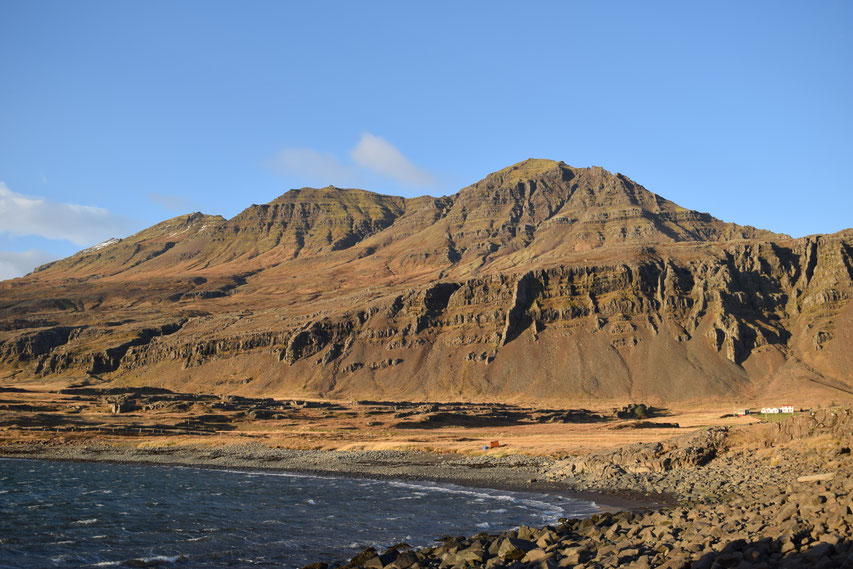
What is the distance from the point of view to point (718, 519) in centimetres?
2883

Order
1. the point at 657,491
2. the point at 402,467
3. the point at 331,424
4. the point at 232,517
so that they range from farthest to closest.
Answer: the point at 331,424, the point at 402,467, the point at 657,491, the point at 232,517

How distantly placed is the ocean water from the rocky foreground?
218 inches

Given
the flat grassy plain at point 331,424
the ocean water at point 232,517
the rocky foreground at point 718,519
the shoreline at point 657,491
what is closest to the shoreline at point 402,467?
the shoreline at point 657,491

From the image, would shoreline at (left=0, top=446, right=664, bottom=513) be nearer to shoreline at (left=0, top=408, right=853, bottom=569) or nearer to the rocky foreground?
shoreline at (left=0, top=408, right=853, bottom=569)

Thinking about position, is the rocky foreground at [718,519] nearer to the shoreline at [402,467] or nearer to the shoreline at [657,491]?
the shoreline at [657,491]

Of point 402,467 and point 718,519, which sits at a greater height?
point 718,519

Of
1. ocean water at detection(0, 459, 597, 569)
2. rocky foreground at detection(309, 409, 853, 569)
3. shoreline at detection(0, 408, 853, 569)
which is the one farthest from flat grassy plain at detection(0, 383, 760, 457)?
ocean water at detection(0, 459, 597, 569)

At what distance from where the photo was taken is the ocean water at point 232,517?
34.2 m

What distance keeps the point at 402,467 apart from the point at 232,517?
3018 cm

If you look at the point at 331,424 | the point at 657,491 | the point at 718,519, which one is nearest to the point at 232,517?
the point at 657,491

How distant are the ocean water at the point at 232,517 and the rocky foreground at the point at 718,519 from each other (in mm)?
5532

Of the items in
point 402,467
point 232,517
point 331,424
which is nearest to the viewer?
point 232,517

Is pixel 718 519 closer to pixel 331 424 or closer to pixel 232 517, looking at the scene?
pixel 232 517

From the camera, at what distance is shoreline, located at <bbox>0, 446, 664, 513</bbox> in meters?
48.8
